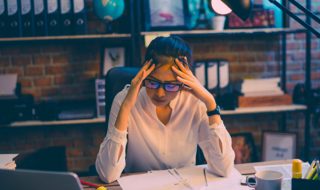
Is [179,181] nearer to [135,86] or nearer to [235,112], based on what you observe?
[135,86]

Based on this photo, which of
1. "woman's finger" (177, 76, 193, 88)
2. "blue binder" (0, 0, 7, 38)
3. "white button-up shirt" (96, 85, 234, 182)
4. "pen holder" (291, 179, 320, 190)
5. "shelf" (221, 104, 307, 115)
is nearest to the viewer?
"pen holder" (291, 179, 320, 190)

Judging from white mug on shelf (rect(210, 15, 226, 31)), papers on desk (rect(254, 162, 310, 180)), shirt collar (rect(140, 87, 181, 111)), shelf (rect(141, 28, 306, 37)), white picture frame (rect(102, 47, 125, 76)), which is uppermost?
white mug on shelf (rect(210, 15, 226, 31))

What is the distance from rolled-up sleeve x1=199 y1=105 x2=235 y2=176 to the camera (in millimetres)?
1451

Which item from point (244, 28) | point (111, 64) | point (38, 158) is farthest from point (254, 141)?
point (38, 158)

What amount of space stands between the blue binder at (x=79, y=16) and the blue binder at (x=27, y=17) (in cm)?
26

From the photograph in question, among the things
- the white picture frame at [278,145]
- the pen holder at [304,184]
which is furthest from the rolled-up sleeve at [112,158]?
the white picture frame at [278,145]

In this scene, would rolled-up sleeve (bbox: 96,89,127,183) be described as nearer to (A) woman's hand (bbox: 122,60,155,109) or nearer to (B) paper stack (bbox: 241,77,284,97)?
(A) woman's hand (bbox: 122,60,155,109)

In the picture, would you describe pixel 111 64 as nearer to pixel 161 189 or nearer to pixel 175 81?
pixel 175 81

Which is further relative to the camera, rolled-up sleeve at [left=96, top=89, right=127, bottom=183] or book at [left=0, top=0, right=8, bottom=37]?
book at [left=0, top=0, right=8, bottom=37]

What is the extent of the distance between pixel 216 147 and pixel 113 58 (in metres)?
1.31

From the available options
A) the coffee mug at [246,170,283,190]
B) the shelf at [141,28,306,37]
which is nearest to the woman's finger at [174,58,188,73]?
the coffee mug at [246,170,283,190]

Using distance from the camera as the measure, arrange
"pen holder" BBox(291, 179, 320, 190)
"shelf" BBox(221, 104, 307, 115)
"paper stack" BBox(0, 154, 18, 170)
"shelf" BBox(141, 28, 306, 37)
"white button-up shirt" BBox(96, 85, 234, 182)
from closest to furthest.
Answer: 1. "pen holder" BBox(291, 179, 320, 190)
2. "paper stack" BBox(0, 154, 18, 170)
3. "white button-up shirt" BBox(96, 85, 234, 182)
4. "shelf" BBox(141, 28, 306, 37)
5. "shelf" BBox(221, 104, 307, 115)

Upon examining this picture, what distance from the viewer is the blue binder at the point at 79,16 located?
2434 millimetres

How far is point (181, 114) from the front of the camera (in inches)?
66.2
